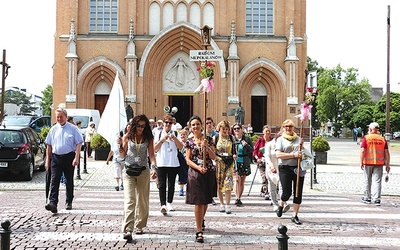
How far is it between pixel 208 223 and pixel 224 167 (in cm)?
126

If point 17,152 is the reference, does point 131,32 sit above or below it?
above

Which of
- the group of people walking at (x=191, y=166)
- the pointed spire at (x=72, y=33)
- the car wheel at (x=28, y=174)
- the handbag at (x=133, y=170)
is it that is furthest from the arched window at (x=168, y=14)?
the handbag at (x=133, y=170)

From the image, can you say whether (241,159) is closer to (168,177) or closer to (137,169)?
(168,177)

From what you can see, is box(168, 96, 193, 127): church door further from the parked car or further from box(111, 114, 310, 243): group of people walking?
box(111, 114, 310, 243): group of people walking

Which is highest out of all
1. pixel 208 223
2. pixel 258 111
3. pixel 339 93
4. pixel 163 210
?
pixel 339 93

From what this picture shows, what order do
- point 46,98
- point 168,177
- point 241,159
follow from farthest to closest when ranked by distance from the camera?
point 46,98
point 241,159
point 168,177

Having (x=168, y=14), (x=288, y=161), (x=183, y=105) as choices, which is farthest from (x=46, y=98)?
(x=288, y=161)

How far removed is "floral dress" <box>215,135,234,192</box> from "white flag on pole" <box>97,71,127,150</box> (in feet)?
8.38

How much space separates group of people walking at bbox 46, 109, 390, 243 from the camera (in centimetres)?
713

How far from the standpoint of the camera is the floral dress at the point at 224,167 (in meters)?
8.92

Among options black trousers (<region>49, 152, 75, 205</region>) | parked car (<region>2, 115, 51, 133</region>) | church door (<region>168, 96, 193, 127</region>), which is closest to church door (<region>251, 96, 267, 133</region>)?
church door (<region>168, 96, 193, 127</region>)

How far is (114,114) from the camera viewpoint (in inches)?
441

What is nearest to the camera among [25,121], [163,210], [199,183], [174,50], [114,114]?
[199,183]

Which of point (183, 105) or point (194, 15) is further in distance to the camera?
point (183, 105)
